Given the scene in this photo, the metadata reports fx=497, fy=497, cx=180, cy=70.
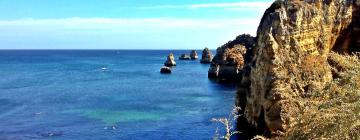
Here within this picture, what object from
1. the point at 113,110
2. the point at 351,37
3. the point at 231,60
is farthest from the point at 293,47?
the point at 231,60

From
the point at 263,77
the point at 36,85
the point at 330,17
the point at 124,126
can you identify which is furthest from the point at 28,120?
the point at 36,85

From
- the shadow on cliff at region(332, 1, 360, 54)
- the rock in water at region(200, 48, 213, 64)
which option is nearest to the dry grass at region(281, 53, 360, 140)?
the shadow on cliff at region(332, 1, 360, 54)

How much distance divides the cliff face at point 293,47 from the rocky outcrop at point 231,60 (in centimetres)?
4819

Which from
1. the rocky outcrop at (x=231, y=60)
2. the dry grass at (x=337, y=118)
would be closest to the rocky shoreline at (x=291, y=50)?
the dry grass at (x=337, y=118)

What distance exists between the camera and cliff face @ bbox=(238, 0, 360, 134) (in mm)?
33781

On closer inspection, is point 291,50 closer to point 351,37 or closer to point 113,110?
point 351,37

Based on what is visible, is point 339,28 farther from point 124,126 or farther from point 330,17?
point 124,126

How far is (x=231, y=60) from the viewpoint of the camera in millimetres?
94625

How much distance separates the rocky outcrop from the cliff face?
48194 millimetres

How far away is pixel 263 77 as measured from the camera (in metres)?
36.0

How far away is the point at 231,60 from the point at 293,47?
58741 mm

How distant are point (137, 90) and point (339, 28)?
148 ft

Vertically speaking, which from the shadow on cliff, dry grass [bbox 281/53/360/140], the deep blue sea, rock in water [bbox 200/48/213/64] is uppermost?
the shadow on cliff

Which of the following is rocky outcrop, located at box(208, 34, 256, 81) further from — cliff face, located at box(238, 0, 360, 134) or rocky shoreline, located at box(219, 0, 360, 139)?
cliff face, located at box(238, 0, 360, 134)
